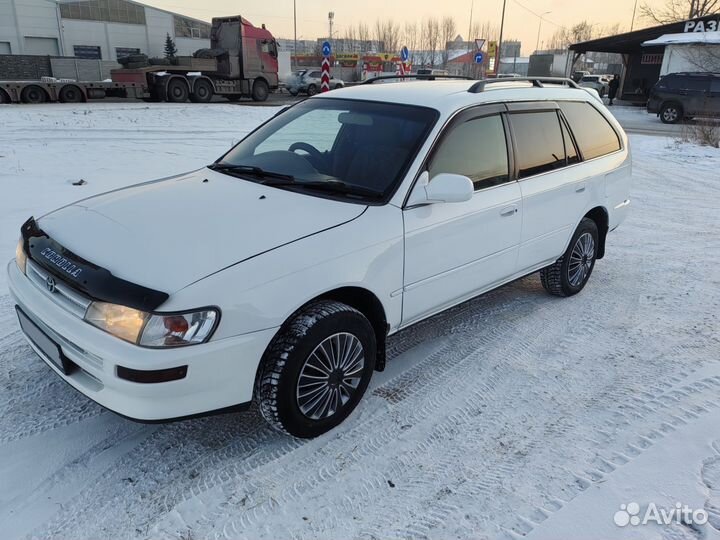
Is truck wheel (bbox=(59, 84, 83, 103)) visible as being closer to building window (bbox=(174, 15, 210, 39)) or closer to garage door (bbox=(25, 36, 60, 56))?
garage door (bbox=(25, 36, 60, 56))

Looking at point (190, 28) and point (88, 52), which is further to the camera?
point (190, 28)

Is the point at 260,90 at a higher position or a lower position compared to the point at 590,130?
lower

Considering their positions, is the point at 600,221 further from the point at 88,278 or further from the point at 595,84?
the point at 595,84

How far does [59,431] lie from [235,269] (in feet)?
4.62

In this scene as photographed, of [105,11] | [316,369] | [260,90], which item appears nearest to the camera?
[316,369]

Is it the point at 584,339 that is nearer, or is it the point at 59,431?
the point at 59,431

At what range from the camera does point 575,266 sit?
488 centimetres

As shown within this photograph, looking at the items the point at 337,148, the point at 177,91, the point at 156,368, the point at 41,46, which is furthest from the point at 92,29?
the point at 156,368

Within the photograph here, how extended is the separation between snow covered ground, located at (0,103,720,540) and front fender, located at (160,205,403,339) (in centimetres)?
75

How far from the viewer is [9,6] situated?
41906 mm

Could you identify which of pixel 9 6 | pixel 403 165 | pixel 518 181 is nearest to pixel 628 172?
pixel 518 181

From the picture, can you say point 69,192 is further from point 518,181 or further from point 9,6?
point 9,6

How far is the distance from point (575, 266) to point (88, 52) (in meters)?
51.7

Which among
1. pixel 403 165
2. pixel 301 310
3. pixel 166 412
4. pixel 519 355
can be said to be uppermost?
pixel 403 165
